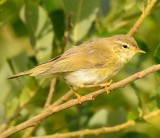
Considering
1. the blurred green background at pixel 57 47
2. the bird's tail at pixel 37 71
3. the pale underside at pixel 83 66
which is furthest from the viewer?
the blurred green background at pixel 57 47

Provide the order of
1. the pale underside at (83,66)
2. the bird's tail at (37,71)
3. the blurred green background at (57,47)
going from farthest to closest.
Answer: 1. the blurred green background at (57,47)
2. the pale underside at (83,66)
3. the bird's tail at (37,71)

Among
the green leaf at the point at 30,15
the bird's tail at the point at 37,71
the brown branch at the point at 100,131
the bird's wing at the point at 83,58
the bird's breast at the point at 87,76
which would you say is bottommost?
the brown branch at the point at 100,131

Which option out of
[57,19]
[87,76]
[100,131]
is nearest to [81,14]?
[57,19]

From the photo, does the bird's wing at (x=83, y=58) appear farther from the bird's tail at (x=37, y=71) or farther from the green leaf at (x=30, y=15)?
the green leaf at (x=30, y=15)

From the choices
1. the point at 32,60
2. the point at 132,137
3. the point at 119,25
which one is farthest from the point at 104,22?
the point at 132,137

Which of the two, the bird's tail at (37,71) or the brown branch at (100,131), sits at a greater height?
the bird's tail at (37,71)

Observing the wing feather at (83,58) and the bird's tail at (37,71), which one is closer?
the bird's tail at (37,71)

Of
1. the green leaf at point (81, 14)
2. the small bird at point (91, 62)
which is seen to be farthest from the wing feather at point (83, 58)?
the green leaf at point (81, 14)

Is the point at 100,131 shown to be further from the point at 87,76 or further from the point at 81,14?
the point at 81,14

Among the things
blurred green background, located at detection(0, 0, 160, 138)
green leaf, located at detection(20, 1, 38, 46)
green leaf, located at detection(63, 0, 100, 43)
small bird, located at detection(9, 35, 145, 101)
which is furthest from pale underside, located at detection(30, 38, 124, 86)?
green leaf, located at detection(20, 1, 38, 46)
